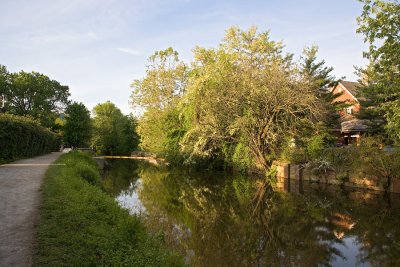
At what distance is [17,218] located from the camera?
812 centimetres

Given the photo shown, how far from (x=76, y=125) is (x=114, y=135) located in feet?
64.3

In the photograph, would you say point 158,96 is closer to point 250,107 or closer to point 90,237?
point 250,107

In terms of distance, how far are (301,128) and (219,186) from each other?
29.9 feet

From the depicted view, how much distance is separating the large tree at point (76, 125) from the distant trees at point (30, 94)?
6.10 meters

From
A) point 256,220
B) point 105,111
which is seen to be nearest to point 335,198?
point 256,220

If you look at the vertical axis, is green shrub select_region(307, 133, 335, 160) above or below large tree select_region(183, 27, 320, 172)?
below

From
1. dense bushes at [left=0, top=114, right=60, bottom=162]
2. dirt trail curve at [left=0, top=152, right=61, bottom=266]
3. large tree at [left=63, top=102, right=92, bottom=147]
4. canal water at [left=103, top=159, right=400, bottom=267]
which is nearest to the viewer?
dirt trail curve at [left=0, top=152, right=61, bottom=266]

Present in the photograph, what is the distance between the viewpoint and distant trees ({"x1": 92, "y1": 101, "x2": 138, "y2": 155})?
73.8 metres

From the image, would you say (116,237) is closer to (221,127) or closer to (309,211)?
(309,211)

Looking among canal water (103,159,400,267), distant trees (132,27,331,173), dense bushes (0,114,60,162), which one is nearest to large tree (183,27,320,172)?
distant trees (132,27,331,173)

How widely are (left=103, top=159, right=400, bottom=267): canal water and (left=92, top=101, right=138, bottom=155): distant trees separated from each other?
55606 mm

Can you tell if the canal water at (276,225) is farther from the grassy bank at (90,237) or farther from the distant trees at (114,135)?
the distant trees at (114,135)

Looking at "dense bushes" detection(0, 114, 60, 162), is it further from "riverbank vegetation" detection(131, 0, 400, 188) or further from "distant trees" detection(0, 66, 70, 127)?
"distant trees" detection(0, 66, 70, 127)

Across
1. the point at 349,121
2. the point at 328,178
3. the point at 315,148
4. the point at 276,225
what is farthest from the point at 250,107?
the point at 349,121
